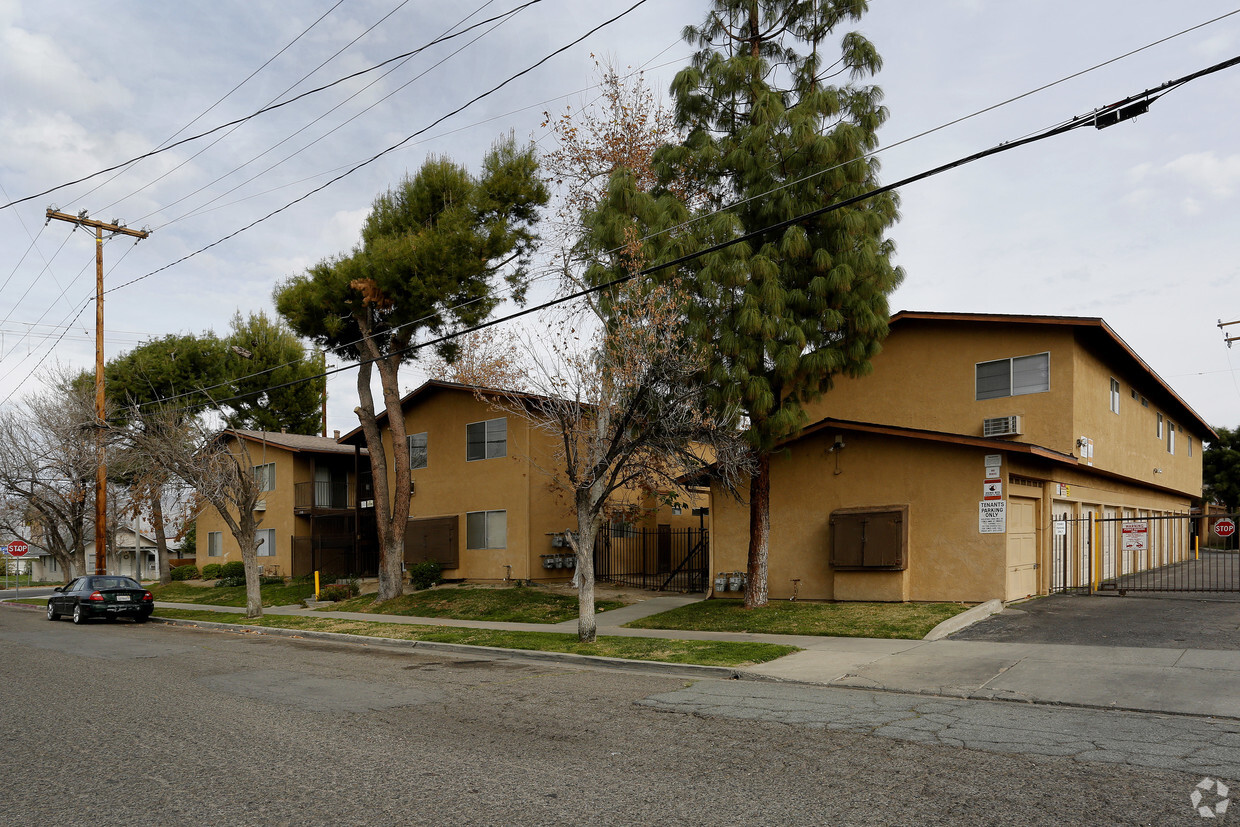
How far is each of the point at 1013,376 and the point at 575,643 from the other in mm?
12333

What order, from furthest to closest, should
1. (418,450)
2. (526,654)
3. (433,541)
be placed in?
(418,450) < (433,541) < (526,654)

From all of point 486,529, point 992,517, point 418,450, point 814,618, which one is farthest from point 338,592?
point 992,517

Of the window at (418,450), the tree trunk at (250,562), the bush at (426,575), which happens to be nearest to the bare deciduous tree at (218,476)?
the tree trunk at (250,562)

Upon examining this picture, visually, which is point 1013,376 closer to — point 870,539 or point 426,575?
point 870,539

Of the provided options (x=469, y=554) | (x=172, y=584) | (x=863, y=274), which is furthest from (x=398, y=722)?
(x=172, y=584)

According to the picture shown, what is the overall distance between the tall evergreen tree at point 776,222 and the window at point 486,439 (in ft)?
34.3

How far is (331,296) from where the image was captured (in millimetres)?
25781

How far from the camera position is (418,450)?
30.1m

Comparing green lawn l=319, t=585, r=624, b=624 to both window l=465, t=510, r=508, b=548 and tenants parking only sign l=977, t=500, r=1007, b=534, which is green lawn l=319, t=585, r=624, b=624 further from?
tenants parking only sign l=977, t=500, r=1007, b=534

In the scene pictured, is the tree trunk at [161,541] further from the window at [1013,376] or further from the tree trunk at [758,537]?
the window at [1013,376]

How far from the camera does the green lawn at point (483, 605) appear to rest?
2041cm

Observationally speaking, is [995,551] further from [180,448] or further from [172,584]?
[172,584]

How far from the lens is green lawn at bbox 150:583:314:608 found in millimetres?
28766

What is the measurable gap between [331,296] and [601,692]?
60.0ft
